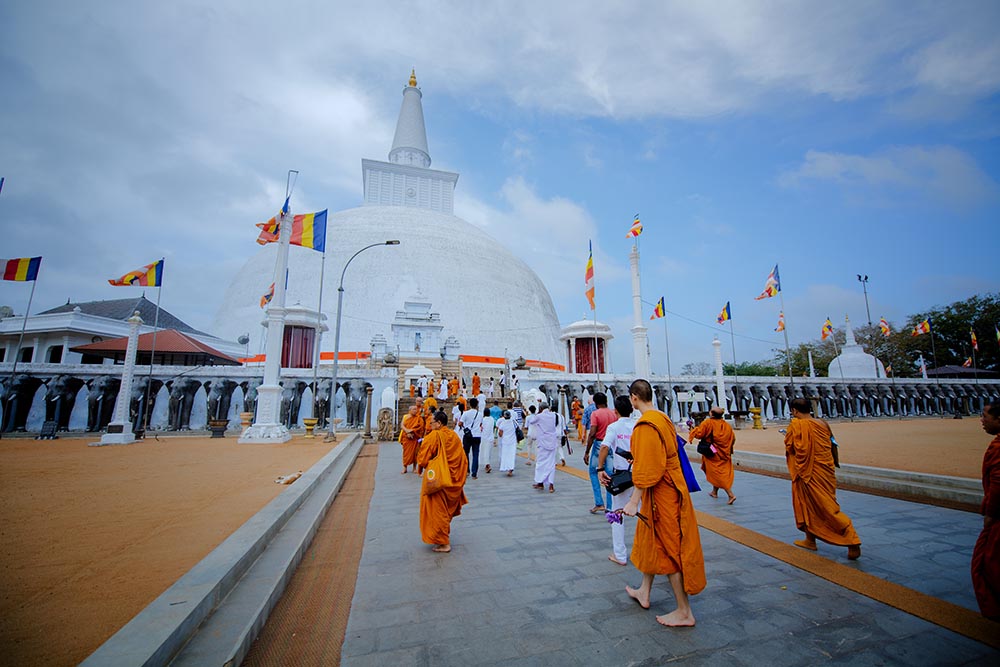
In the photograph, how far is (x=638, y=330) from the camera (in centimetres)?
1519

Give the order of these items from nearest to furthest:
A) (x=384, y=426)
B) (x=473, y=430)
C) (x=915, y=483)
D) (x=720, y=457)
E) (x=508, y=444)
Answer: (x=915, y=483) < (x=720, y=457) < (x=473, y=430) < (x=508, y=444) < (x=384, y=426)

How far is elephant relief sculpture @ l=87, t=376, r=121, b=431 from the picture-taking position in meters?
16.2

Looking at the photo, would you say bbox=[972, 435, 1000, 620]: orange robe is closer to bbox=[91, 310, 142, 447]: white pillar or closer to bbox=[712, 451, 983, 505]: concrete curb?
bbox=[712, 451, 983, 505]: concrete curb

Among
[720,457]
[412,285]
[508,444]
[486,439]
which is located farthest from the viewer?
[412,285]

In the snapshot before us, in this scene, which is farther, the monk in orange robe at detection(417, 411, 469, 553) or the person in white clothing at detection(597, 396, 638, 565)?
the monk in orange robe at detection(417, 411, 469, 553)

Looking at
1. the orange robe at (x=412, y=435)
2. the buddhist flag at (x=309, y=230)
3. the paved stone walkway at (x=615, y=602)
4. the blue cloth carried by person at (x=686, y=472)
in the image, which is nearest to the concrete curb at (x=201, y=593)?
the paved stone walkway at (x=615, y=602)

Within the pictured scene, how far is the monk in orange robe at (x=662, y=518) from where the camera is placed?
2900 millimetres

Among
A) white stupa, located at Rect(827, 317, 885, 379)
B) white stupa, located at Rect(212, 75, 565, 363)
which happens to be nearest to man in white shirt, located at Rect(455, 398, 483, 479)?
white stupa, located at Rect(212, 75, 565, 363)

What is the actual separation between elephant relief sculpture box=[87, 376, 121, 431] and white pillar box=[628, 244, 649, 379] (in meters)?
19.9

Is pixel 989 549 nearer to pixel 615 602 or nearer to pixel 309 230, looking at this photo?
pixel 615 602

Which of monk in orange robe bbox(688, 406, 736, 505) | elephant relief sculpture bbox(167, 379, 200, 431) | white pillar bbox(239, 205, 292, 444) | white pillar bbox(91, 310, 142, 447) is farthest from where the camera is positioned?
elephant relief sculpture bbox(167, 379, 200, 431)

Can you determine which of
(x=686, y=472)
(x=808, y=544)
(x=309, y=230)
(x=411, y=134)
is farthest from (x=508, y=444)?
(x=411, y=134)

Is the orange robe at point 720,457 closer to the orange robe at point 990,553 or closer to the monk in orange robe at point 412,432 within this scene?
the orange robe at point 990,553

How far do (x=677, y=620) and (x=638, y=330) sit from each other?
1306 centimetres
